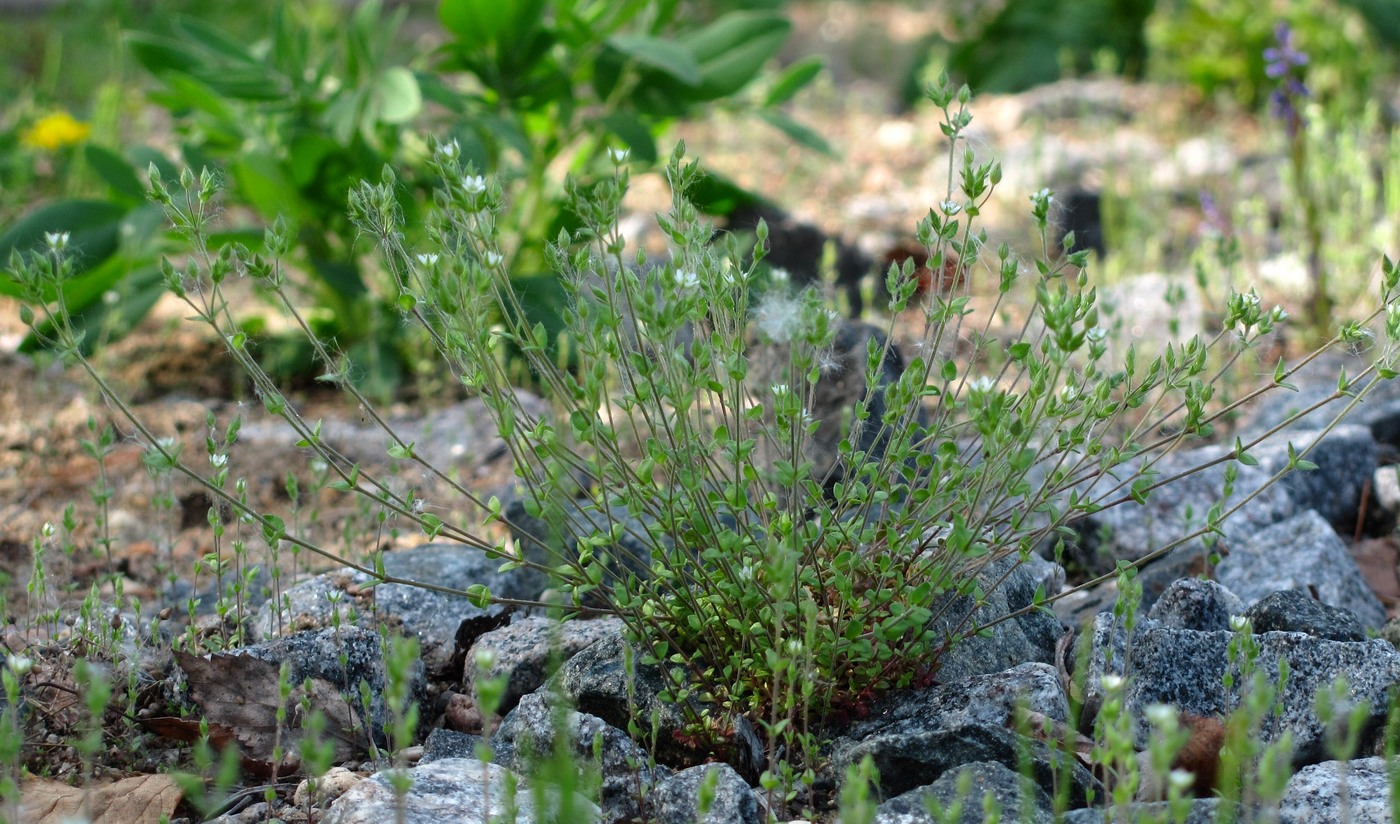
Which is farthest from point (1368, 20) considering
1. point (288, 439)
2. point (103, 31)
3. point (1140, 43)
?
point (103, 31)

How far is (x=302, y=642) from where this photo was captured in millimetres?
2186

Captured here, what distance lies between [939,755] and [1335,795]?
530 millimetres

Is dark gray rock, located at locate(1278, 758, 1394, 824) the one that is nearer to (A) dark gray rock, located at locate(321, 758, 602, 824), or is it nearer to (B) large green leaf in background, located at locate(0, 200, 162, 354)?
(A) dark gray rock, located at locate(321, 758, 602, 824)

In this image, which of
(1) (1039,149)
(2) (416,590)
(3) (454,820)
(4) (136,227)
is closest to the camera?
(3) (454,820)

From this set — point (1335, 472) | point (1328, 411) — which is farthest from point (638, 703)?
point (1328, 411)

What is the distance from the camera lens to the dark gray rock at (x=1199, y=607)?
2.28 metres

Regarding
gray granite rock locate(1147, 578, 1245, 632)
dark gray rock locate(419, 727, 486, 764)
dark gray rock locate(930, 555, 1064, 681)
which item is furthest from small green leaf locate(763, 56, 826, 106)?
dark gray rock locate(419, 727, 486, 764)

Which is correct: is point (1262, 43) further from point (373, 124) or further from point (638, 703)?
point (638, 703)

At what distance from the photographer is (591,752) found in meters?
1.92

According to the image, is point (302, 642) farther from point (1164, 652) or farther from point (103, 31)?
point (103, 31)

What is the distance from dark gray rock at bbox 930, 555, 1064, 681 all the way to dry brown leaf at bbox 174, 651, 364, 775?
3.18 feet

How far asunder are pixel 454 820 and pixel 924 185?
489 cm

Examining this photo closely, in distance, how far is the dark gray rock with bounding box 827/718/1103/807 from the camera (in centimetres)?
186

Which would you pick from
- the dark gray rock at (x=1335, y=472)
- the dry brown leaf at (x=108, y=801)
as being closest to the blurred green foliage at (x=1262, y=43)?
the dark gray rock at (x=1335, y=472)
